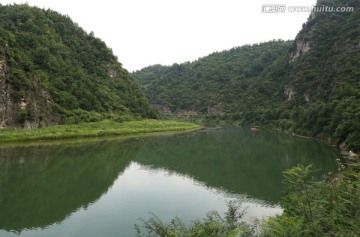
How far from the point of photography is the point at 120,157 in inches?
1705

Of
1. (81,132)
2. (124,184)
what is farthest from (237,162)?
(81,132)

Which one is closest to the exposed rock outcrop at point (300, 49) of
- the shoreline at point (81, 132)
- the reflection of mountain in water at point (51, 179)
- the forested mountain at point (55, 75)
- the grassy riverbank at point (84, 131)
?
the forested mountain at point (55, 75)

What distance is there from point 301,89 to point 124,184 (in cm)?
9373

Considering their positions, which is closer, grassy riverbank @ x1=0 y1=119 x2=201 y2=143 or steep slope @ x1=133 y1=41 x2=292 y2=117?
grassy riverbank @ x1=0 y1=119 x2=201 y2=143

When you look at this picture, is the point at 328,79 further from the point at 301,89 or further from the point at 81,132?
the point at 81,132

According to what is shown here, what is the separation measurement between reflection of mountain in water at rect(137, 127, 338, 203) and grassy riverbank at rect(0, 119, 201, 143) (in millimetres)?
11760

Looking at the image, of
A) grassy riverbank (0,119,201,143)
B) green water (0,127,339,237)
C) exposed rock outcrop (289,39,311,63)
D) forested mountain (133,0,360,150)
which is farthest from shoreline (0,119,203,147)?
exposed rock outcrop (289,39,311,63)

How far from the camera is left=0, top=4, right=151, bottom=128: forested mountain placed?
199ft

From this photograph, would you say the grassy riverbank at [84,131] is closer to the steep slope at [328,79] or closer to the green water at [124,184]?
the green water at [124,184]

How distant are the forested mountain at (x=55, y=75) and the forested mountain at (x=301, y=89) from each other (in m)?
44.3

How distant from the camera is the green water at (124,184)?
2033 cm

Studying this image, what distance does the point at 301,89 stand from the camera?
111312mm

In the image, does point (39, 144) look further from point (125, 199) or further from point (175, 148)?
point (125, 199)

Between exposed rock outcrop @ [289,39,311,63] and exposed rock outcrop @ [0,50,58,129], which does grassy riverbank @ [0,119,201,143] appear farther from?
exposed rock outcrop @ [289,39,311,63]
